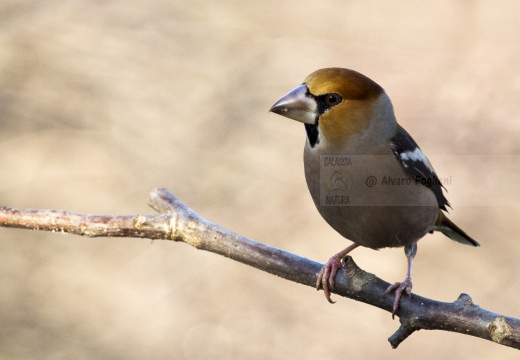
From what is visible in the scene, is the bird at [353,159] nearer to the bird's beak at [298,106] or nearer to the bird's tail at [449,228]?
the bird's beak at [298,106]

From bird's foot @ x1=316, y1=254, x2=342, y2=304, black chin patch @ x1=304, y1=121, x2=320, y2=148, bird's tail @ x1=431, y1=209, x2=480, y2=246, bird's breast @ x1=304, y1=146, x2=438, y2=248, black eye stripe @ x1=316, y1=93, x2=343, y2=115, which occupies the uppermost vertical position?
black eye stripe @ x1=316, y1=93, x2=343, y2=115

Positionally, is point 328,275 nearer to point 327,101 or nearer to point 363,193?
point 363,193

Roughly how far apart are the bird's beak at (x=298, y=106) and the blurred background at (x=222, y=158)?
135 inches

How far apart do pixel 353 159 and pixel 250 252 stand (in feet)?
2.54

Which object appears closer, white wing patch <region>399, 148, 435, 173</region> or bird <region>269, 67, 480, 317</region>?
bird <region>269, 67, 480, 317</region>

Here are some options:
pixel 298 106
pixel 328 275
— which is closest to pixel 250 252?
pixel 328 275

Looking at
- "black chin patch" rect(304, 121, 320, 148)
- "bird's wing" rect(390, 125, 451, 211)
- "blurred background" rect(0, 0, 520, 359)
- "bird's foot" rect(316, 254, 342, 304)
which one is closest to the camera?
"bird's foot" rect(316, 254, 342, 304)

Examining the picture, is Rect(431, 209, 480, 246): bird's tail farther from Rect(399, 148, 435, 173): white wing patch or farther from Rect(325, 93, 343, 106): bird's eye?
A: Rect(325, 93, 343, 106): bird's eye

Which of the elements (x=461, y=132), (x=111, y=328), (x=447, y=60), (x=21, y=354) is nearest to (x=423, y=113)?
(x=461, y=132)

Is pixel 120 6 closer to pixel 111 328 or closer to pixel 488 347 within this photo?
pixel 111 328

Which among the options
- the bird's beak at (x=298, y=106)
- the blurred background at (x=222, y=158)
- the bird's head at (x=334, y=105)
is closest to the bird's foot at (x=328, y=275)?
the bird's head at (x=334, y=105)

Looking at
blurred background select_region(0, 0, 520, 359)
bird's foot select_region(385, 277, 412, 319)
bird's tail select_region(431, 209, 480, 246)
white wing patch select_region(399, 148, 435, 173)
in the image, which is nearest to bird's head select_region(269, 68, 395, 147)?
white wing patch select_region(399, 148, 435, 173)

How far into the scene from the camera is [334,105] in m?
3.67

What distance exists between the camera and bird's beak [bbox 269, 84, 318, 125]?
3.56m
